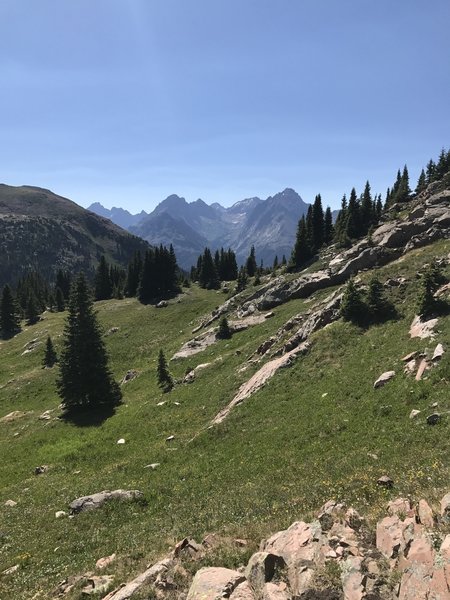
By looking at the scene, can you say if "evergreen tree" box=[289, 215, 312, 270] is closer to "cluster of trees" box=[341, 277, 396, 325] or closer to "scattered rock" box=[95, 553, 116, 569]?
"cluster of trees" box=[341, 277, 396, 325]

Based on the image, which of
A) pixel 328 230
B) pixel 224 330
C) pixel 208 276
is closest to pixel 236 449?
pixel 224 330

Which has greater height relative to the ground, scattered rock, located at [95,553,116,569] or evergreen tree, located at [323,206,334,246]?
evergreen tree, located at [323,206,334,246]

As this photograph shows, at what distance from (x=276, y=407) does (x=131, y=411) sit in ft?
55.3

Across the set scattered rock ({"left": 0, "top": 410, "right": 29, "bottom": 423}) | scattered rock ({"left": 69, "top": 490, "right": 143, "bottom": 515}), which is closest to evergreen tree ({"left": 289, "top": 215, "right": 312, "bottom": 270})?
scattered rock ({"left": 0, "top": 410, "right": 29, "bottom": 423})

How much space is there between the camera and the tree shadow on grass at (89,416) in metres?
38.0

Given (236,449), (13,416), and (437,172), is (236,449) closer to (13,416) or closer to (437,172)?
(13,416)

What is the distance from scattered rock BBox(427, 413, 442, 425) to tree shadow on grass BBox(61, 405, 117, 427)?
28966mm

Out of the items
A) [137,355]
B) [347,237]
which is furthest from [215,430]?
[347,237]

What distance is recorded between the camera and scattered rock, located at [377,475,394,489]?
45.5 ft

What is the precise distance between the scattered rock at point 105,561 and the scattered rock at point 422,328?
75.9ft

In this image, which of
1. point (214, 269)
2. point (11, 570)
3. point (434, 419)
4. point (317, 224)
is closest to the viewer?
point (11, 570)

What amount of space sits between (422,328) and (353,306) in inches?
302

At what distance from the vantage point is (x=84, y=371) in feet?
142

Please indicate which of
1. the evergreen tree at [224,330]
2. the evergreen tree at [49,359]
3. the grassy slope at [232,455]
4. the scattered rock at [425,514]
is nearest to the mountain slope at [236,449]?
the grassy slope at [232,455]
